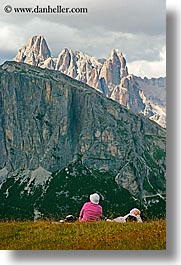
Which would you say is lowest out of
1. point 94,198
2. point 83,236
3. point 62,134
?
point 83,236

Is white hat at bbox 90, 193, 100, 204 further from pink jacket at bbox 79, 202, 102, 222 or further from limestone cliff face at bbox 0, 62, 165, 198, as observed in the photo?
limestone cliff face at bbox 0, 62, 165, 198

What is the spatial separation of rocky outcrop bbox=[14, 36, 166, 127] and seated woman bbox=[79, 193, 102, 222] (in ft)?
2.43

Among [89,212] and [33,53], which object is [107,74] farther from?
[89,212]

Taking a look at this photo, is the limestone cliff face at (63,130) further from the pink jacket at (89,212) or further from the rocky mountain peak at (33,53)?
the pink jacket at (89,212)

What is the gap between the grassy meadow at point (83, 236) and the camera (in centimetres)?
554

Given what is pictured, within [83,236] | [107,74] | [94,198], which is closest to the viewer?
[83,236]

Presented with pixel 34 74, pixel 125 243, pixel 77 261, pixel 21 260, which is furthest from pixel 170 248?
pixel 34 74

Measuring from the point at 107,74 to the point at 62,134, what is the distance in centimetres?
57

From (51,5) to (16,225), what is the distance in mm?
1651

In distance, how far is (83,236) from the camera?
18.4 feet

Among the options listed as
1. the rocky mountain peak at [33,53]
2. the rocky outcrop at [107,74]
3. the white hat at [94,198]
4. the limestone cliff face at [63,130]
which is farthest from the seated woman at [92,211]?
the rocky mountain peak at [33,53]

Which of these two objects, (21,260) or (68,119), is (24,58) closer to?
(68,119)

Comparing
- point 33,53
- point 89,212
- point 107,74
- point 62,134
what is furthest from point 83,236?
point 33,53

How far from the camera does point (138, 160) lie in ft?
19.0
